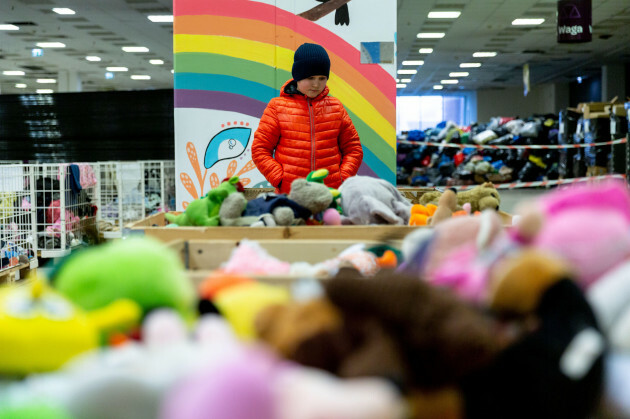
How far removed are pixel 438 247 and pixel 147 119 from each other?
11.7m

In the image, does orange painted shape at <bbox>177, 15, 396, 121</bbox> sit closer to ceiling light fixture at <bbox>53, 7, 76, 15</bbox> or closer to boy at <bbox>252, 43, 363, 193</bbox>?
boy at <bbox>252, 43, 363, 193</bbox>

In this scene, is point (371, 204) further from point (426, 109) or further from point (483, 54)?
point (426, 109)

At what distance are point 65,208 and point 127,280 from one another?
20.2ft

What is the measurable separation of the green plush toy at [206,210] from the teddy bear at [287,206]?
30 millimetres

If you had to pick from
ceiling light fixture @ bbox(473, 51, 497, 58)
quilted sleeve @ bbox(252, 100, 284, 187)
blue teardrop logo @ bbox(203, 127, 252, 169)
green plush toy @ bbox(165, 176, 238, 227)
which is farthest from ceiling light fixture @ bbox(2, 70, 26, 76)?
green plush toy @ bbox(165, 176, 238, 227)

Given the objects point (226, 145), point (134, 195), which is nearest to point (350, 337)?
point (226, 145)

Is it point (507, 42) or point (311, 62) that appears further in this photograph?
point (507, 42)

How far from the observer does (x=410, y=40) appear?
15.2 meters

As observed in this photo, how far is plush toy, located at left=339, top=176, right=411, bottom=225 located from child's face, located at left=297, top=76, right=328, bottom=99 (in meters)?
1.08

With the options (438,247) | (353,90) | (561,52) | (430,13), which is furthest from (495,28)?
(438,247)

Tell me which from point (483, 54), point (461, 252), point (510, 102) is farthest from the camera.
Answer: point (510, 102)

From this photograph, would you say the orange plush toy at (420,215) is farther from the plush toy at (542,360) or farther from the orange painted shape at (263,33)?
the orange painted shape at (263,33)

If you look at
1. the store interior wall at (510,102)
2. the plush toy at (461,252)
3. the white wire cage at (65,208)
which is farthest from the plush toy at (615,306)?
the store interior wall at (510,102)

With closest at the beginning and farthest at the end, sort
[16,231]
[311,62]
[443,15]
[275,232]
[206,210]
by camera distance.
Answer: [275,232] < [206,210] < [311,62] < [16,231] < [443,15]
